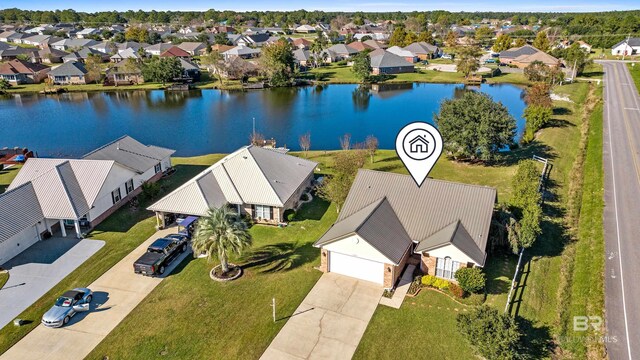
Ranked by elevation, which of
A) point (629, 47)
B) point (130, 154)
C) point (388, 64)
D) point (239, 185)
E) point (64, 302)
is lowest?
point (64, 302)

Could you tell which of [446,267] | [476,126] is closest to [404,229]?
[446,267]

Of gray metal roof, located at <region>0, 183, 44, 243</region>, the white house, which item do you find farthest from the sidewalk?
the white house

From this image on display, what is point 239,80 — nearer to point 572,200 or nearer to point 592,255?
point 572,200

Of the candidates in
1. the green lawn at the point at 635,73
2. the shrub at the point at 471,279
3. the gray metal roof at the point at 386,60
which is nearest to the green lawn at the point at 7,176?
the shrub at the point at 471,279

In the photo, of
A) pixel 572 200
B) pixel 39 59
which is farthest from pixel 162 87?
pixel 572 200

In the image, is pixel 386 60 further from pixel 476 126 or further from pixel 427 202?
pixel 427 202

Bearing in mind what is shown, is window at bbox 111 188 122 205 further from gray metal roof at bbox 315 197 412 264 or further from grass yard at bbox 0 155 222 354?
gray metal roof at bbox 315 197 412 264

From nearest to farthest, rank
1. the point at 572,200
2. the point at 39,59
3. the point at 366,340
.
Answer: the point at 366,340 → the point at 572,200 → the point at 39,59
